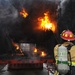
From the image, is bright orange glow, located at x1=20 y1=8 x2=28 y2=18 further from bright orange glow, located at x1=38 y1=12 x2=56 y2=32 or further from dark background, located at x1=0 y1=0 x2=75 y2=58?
bright orange glow, located at x1=38 y1=12 x2=56 y2=32

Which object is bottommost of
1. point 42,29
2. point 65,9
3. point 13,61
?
point 13,61

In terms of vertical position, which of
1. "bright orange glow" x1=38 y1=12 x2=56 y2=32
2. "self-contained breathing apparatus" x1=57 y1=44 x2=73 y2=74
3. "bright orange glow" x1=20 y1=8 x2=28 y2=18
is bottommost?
"self-contained breathing apparatus" x1=57 y1=44 x2=73 y2=74

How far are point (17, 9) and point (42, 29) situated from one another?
2.15 meters

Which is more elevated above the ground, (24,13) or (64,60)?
(24,13)

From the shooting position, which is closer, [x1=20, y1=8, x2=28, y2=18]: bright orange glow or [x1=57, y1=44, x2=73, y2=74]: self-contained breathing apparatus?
[x1=57, y1=44, x2=73, y2=74]: self-contained breathing apparatus

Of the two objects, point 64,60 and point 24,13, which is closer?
point 64,60

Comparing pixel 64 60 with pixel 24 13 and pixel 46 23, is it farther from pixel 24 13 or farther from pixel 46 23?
pixel 24 13

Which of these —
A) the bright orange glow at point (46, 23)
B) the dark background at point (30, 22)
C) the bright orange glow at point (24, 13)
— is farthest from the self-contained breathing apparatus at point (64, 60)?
the bright orange glow at point (24, 13)

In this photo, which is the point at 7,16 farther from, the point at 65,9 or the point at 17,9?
the point at 65,9

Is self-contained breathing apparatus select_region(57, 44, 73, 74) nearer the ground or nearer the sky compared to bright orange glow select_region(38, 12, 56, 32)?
nearer the ground

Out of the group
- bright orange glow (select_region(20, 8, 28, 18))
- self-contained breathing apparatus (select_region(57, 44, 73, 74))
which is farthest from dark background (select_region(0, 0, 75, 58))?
self-contained breathing apparatus (select_region(57, 44, 73, 74))

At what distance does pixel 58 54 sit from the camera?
8.04m

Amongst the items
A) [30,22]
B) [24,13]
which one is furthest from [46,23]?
[24,13]

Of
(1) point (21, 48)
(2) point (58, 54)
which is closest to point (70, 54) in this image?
(2) point (58, 54)
